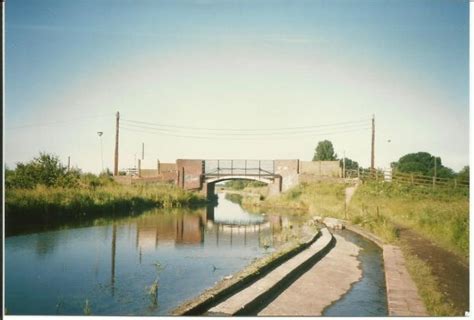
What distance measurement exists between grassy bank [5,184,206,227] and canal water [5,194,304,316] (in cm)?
126

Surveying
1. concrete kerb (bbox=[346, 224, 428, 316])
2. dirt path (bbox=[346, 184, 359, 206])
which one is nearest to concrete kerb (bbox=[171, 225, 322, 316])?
concrete kerb (bbox=[346, 224, 428, 316])

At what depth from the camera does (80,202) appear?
47.0ft

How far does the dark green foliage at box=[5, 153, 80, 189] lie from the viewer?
14797 millimetres

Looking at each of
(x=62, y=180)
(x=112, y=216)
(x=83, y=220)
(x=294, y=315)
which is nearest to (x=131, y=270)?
(x=294, y=315)

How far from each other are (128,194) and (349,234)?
9.79m

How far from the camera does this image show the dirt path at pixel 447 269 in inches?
218

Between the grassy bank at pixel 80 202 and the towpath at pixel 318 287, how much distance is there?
8.29m

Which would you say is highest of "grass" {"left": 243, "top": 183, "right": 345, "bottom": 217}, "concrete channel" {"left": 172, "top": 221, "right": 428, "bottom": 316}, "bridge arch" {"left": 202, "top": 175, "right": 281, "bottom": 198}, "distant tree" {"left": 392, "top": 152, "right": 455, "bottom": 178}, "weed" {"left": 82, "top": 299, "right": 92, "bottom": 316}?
"distant tree" {"left": 392, "top": 152, "right": 455, "bottom": 178}

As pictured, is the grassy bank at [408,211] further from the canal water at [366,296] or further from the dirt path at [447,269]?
the canal water at [366,296]

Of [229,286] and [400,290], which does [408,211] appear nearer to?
[400,290]

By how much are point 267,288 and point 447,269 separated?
3.21 meters

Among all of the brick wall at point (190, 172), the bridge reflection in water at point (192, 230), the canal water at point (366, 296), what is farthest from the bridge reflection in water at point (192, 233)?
the brick wall at point (190, 172)

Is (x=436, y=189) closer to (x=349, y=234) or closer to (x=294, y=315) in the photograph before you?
(x=349, y=234)

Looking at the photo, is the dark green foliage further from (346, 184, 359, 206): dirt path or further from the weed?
(346, 184, 359, 206): dirt path
